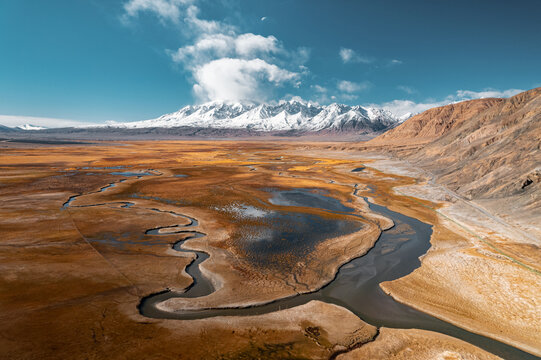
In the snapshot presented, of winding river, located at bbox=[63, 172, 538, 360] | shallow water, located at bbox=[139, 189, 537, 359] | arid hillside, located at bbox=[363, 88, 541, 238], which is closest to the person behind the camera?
shallow water, located at bbox=[139, 189, 537, 359]

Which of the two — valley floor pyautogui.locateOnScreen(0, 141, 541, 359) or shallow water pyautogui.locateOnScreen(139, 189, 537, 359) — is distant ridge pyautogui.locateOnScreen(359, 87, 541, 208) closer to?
valley floor pyautogui.locateOnScreen(0, 141, 541, 359)

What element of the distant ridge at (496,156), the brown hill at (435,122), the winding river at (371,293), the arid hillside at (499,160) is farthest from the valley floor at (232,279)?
the brown hill at (435,122)

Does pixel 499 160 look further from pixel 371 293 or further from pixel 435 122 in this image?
pixel 435 122

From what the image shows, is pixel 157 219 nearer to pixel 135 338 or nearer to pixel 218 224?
pixel 218 224

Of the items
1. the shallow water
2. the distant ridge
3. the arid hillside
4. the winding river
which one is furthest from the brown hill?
the shallow water

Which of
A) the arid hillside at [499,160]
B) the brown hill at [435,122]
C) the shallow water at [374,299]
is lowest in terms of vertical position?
the shallow water at [374,299]

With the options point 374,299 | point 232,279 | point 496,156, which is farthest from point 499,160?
point 232,279

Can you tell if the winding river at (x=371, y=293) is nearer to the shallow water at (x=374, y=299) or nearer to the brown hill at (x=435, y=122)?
the shallow water at (x=374, y=299)

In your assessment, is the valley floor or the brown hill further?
the brown hill

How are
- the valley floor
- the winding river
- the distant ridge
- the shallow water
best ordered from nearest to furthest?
the valley floor < the shallow water < the winding river < the distant ridge
